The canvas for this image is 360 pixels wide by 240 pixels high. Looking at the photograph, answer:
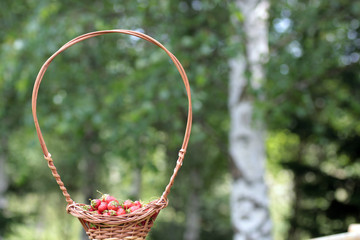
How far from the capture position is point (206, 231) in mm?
8938

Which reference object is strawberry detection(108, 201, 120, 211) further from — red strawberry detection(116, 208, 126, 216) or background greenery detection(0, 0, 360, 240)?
background greenery detection(0, 0, 360, 240)

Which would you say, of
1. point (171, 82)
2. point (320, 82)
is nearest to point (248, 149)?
point (171, 82)

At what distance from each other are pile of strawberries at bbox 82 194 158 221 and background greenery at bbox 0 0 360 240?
174 cm

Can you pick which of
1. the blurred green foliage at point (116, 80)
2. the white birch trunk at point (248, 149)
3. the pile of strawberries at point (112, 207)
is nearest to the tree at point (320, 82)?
the white birch trunk at point (248, 149)

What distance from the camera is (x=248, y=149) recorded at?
3.98m

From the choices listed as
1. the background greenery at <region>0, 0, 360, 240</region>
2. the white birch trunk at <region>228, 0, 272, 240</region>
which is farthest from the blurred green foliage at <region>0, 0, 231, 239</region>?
the white birch trunk at <region>228, 0, 272, 240</region>

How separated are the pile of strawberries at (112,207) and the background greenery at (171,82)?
1.74m

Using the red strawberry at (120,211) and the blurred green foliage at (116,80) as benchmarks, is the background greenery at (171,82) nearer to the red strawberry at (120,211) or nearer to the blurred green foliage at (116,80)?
the blurred green foliage at (116,80)

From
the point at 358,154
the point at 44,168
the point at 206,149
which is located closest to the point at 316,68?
the point at 358,154

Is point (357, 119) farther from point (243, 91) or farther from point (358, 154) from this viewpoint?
point (243, 91)

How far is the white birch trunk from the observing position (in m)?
3.86

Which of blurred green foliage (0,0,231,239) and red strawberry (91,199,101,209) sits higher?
blurred green foliage (0,0,231,239)

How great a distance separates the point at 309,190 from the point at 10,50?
15.4 feet

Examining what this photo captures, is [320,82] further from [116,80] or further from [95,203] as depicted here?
[95,203]
